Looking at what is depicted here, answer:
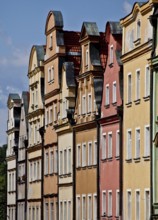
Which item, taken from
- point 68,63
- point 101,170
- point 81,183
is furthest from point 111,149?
point 68,63

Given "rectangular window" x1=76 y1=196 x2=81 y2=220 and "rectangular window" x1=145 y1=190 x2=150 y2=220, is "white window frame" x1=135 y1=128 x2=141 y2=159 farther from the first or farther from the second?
"rectangular window" x1=76 y1=196 x2=81 y2=220

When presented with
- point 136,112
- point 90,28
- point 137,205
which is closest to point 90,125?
point 90,28

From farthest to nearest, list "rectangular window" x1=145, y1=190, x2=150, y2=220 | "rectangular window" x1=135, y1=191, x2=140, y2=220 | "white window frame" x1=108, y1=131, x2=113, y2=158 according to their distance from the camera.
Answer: "white window frame" x1=108, y1=131, x2=113, y2=158 < "rectangular window" x1=135, y1=191, x2=140, y2=220 < "rectangular window" x1=145, y1=190, x2=150, y2=220

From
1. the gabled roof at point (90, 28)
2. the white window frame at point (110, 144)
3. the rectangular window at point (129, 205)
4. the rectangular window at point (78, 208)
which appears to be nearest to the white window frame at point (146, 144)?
the rectangular window at point (129, 205)

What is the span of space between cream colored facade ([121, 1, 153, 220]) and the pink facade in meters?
2.07

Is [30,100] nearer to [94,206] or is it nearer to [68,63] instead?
[68,63]

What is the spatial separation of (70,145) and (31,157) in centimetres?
1606

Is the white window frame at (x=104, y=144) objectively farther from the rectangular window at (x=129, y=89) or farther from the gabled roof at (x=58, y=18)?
the gabled roof at (x=58, y=18)

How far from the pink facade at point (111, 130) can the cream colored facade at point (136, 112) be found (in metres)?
2.07

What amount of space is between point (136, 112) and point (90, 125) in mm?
11291

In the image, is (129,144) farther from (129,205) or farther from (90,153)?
(90,153)

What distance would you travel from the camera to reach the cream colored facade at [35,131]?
294 ft

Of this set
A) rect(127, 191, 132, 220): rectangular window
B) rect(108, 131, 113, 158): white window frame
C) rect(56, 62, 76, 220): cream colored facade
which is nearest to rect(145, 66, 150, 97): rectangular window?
rect(127, 191, 132, 220): rectangular window

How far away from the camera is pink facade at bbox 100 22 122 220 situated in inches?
2591
